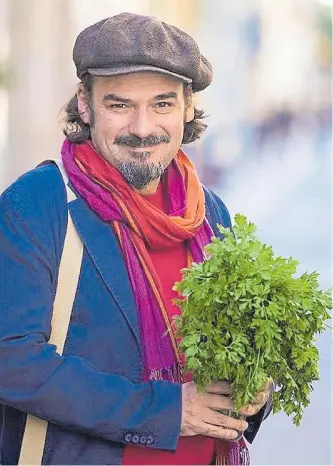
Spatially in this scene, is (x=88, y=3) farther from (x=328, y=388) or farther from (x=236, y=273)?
(x=236, y=273)

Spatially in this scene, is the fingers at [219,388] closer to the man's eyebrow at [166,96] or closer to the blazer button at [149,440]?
the blazer button at [149,440]

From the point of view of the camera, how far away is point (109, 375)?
8.00 feet

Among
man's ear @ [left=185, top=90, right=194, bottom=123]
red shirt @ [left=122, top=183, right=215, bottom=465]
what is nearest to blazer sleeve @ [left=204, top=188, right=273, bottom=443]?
red shirt @ [left=122, top=183, right=215, bottom=465]

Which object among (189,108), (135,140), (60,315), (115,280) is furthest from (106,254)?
(189,108)

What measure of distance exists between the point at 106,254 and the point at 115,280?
0.24 ft

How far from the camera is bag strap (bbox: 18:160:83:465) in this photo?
247cm

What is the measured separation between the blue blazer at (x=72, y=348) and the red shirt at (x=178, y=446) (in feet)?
0.19

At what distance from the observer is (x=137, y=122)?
260 cm

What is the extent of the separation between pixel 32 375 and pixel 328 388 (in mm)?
3372

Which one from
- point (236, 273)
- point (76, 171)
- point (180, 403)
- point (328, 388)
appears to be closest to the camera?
point (236, 273)

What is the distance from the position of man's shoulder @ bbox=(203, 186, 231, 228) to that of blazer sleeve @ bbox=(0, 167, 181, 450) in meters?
0.60

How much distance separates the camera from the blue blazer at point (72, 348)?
238cm

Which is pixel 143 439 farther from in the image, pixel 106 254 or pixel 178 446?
pixel 106 254

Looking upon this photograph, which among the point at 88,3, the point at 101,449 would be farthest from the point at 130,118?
the point at 88,3
